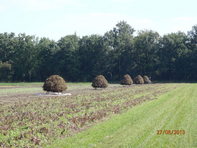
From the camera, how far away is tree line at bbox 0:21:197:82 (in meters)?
89.6

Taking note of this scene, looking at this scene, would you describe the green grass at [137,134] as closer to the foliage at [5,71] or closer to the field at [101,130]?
the field at [101,130]

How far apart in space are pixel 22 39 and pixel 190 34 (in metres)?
56.1

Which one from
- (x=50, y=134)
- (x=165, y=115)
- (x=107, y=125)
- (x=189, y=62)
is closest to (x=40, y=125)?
(x=50, y=134)

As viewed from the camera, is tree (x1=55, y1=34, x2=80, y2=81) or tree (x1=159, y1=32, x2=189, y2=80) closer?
tree (x1=159, y1=32, x2=189, y2=80)

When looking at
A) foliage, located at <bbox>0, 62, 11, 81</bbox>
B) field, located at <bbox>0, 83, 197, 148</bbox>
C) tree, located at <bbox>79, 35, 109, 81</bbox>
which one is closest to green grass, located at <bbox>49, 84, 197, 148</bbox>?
field, located at <bbox>0, 83, 197, 148</bbox>

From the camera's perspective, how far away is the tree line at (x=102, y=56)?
89562 millimetres

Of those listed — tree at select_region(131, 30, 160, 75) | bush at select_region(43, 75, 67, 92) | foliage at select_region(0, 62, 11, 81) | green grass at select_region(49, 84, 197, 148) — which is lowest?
green grass at select_region(49, 84, 197, 148)

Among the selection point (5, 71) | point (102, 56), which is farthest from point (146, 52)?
point (5, 71)

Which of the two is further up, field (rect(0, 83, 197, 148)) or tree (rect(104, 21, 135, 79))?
tree (rect(104, 21, 135, 79))

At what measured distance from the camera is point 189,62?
287 feet

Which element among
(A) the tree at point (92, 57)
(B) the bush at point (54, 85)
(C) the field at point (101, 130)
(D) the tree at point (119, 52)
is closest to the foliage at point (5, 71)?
(A) the tree at point (92, 57)
